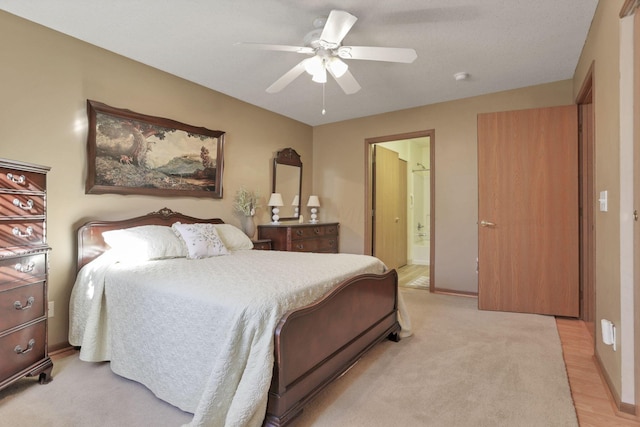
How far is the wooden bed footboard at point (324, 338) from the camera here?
1555mm

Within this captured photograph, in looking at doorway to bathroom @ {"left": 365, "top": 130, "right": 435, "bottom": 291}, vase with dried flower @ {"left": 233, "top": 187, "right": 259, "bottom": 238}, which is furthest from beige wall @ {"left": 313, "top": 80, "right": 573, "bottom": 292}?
vase with dried flower @ {"left": 233, "top": 187, "right": 259, "bottom": 238}

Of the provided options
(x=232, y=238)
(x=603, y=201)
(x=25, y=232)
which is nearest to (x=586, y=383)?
(x=603, y=201)

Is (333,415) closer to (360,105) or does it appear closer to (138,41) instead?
(138,41)

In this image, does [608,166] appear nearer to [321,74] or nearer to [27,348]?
[321,74]

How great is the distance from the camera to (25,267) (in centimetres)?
198

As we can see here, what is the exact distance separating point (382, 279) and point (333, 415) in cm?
111

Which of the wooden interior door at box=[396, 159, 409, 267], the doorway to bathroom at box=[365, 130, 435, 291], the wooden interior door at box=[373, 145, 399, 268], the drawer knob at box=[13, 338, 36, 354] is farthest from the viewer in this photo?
the wooden interior door at box=[396, 159, 409, 267]

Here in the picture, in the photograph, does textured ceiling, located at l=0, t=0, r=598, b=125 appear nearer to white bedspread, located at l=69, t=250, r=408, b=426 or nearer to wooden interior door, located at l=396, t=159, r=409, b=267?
white bedspread, located at l=69, t=250, r=408, b=426

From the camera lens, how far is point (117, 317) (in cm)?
222

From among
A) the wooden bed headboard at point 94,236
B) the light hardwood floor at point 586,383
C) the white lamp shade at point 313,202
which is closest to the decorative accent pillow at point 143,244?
the wooden bed headboard at point 94,236

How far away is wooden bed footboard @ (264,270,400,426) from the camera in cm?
155

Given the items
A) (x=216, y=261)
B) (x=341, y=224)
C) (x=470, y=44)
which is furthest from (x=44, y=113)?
(x=341, y=224)

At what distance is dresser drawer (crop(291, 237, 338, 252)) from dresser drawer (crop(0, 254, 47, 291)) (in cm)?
260

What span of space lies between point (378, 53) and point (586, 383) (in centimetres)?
256
